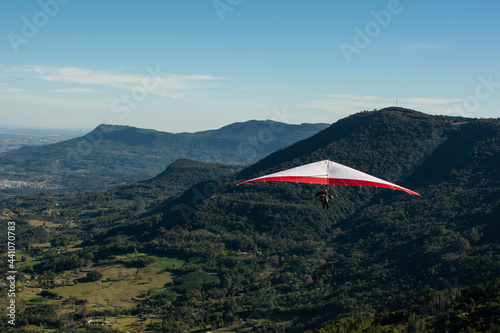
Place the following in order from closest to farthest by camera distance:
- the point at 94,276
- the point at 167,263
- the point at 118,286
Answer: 1. the point at 118,286
2. the point at 94,276
3. the point at 167,263

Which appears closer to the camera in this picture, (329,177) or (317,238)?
(329,177)

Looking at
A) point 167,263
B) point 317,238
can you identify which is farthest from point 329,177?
point 317,238

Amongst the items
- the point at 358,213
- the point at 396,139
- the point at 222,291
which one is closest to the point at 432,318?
the point at 222,291

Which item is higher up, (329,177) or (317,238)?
(329,177)

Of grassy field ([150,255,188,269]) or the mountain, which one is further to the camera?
grassy field ([150,255,188,269])

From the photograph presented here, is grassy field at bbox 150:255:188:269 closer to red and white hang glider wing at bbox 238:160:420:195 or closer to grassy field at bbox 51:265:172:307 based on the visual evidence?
grassy field at bbox 51:265:172:307

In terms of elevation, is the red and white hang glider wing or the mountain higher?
the red and white hang glider wing

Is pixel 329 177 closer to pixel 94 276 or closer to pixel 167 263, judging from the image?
pixel 94 276

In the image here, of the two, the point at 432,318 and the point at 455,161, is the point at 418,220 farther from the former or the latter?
the point at 432,318

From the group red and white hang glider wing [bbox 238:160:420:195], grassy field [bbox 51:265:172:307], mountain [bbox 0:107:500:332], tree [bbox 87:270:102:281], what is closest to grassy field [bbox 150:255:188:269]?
mountain [bbox 0:107:500:332]
